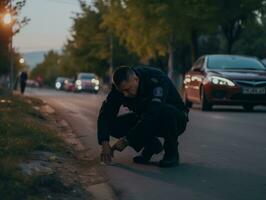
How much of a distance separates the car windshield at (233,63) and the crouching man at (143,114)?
456 inches

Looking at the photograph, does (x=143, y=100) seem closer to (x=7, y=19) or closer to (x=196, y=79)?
(x=196, y=79)

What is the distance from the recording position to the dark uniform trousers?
8.54 meters

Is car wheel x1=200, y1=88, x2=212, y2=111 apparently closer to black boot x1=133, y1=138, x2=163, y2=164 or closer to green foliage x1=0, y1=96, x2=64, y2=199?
green foliage x1=0, y1=96, x2=64, y2=199

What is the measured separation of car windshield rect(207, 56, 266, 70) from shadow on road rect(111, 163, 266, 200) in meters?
11.6

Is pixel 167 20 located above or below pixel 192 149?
above

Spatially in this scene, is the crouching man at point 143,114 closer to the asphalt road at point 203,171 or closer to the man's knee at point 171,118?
the man's knee at point 171,118

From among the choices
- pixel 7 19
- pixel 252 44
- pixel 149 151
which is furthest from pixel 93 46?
pixel 149 151

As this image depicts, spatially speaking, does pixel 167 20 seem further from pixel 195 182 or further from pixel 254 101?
pixel 195 182

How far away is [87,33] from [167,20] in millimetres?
46046

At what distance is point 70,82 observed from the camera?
75.3m

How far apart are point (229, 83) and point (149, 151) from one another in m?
10.7

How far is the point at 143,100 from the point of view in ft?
27.7

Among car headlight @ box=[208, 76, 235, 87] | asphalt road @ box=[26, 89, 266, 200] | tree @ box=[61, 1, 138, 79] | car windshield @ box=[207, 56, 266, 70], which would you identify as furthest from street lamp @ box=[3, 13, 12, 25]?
tree @ box=[61, 1, 138, 79]

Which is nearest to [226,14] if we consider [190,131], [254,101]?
[254,101]
